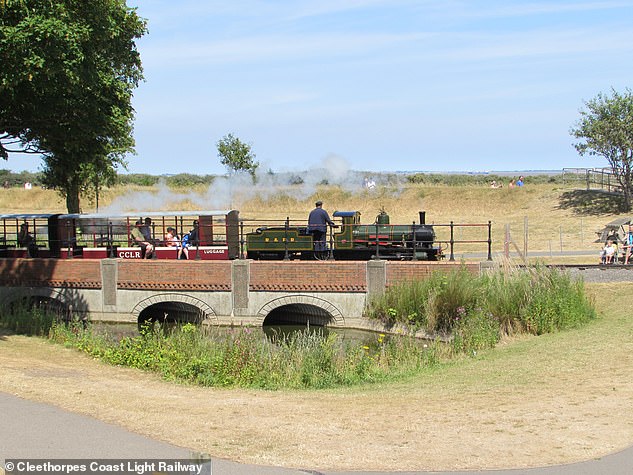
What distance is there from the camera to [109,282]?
29.4m

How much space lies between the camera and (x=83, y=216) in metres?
32.3

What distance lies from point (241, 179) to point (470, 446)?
36.3m

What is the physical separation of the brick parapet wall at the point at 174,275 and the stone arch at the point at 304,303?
1.57 metres

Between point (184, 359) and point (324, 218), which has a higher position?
point (324, 218)

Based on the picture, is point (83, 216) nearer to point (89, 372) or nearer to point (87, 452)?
point (89, 372)

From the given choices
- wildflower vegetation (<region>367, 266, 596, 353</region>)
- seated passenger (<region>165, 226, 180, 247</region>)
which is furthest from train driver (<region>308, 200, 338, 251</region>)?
seated passenger (<region>165, 226, 180, 247</region>)

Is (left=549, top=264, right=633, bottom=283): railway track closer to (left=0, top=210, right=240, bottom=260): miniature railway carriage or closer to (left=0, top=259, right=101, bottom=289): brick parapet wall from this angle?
(left=0, top=210, right=240, bottom=260): miniature railway carriage

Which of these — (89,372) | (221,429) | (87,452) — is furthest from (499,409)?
(89,372)

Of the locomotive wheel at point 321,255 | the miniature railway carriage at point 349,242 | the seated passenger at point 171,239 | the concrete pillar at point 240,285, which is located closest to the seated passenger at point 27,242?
the seated passenger at point 171,239

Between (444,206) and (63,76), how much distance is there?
46.5 meters

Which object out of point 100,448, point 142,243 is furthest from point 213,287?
point 100,448

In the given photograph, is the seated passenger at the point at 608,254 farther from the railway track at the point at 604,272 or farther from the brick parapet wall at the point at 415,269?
the brick parapet wall at the point at 415,269

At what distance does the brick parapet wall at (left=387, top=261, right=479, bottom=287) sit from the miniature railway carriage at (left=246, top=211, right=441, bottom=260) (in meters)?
2.70

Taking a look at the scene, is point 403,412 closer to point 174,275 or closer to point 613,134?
point 174,275
